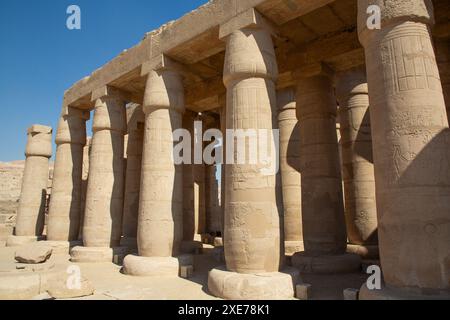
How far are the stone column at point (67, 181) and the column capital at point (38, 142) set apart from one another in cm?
279

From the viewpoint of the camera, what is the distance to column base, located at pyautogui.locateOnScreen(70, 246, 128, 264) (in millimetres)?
10867

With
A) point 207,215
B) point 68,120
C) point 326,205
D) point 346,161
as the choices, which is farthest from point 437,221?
point 207,215

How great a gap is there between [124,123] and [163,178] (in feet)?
13.6

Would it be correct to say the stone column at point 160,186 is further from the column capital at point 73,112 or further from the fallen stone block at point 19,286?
the column capital at point 73,112

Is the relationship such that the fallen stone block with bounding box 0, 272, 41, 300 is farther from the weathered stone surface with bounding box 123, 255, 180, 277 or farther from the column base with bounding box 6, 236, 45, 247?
the column base with bounding box 6, 236, 45, 247

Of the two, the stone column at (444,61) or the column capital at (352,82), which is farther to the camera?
the column capital at (352,82)

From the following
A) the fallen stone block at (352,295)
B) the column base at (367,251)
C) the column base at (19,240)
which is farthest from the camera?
the column base at (19,240)

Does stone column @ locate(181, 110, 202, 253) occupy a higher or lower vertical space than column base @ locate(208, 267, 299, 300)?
higher

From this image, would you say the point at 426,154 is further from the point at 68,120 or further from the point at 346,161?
the point at 68,120

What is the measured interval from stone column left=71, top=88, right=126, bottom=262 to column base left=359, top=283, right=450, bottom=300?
8.82m

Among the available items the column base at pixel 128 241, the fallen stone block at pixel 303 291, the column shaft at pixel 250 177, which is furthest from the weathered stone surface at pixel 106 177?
the fallen stone block at pixel 303 291

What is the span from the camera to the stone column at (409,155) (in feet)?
14.9

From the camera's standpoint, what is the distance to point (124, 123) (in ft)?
40.6

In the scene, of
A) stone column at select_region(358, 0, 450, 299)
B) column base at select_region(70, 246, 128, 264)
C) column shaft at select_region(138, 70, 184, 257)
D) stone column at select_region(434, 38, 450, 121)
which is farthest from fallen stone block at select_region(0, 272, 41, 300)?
stone column at select_region(434, 38, 450, 121)
